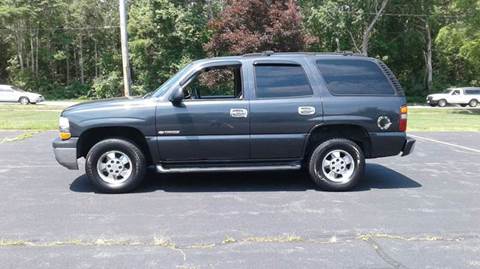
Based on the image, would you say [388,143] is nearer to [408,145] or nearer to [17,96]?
[408,145]

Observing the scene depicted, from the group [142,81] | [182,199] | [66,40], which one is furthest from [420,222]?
[66,40]

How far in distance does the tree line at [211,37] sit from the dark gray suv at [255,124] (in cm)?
2339

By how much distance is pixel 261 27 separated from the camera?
1246 inches

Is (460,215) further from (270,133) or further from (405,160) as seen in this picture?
(405,160)

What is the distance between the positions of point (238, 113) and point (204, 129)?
0.52m

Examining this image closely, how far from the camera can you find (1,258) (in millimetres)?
4711

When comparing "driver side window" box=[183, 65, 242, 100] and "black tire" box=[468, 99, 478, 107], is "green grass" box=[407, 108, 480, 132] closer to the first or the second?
"driver side window" box=[183, 65, 242, 100]

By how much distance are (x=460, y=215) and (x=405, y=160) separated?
3.94 metres

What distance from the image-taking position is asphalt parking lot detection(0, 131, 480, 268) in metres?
4.75

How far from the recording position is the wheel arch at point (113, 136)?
7.29 m

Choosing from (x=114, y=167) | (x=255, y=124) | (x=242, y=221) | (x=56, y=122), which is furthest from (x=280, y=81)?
(x=56, y=122)

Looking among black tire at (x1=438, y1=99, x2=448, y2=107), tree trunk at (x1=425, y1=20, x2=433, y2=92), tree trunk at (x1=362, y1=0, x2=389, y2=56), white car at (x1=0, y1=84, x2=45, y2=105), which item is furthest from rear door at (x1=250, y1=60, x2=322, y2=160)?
tree trunk at (x1=425, y1=20, x2=433, y2=92)

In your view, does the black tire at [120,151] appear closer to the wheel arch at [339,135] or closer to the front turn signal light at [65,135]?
the front turn signal light at [65,135]

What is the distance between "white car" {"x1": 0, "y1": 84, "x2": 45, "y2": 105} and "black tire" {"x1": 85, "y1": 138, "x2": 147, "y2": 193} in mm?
32280
